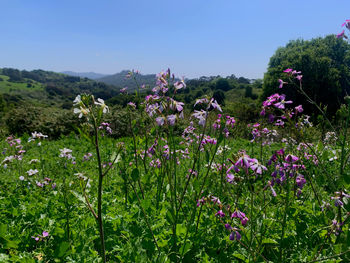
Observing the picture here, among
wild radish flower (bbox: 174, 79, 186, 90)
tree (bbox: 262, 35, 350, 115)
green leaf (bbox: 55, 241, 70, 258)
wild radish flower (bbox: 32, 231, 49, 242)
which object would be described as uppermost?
tree (bbox: 262, 35, 350, 115)

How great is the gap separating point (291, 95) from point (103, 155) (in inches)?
793

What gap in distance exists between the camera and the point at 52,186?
3559 mm

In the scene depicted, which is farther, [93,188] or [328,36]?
[328,36]

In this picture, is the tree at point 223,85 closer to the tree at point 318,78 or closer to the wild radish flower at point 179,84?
the tree at point 318,78

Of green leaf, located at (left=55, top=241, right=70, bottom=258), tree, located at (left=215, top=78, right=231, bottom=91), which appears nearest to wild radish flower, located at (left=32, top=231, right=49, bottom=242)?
green leaf, located at (left=55, top=241, right=70, bottom=258)

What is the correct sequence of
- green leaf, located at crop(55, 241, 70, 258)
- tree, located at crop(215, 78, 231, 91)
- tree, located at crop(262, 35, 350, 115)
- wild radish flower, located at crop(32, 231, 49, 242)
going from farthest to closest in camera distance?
tree, located at crop(215, 78, 231, 91), tree, located at crop(262, 35, 350, 115), wild radish flower, located at crop(32, 231, 49, 242), green leaf, located at crop(55, 241, 70, 258)

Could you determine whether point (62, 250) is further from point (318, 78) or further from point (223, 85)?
point (223, 85)

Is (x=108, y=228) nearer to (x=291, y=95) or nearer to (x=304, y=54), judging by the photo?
(x=291, y=95)

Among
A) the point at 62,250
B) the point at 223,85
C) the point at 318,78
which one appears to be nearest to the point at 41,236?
the point at 62,250

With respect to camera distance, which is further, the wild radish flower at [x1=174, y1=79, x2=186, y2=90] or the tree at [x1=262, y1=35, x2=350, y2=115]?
the tree at [x1=262, y1=35, x2=350, y2=115]

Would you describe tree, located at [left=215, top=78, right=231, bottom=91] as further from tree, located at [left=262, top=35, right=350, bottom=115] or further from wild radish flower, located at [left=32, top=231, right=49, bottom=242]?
wild radish flower, located at [left=32, top=231, right=49, bottom=242]

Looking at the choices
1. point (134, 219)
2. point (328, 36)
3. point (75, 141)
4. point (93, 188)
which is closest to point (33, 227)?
point (134, 219)

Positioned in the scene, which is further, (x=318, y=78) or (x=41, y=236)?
(x=318, y=78)

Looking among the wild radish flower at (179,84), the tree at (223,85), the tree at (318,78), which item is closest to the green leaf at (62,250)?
the wild radish flower at (179,84)
